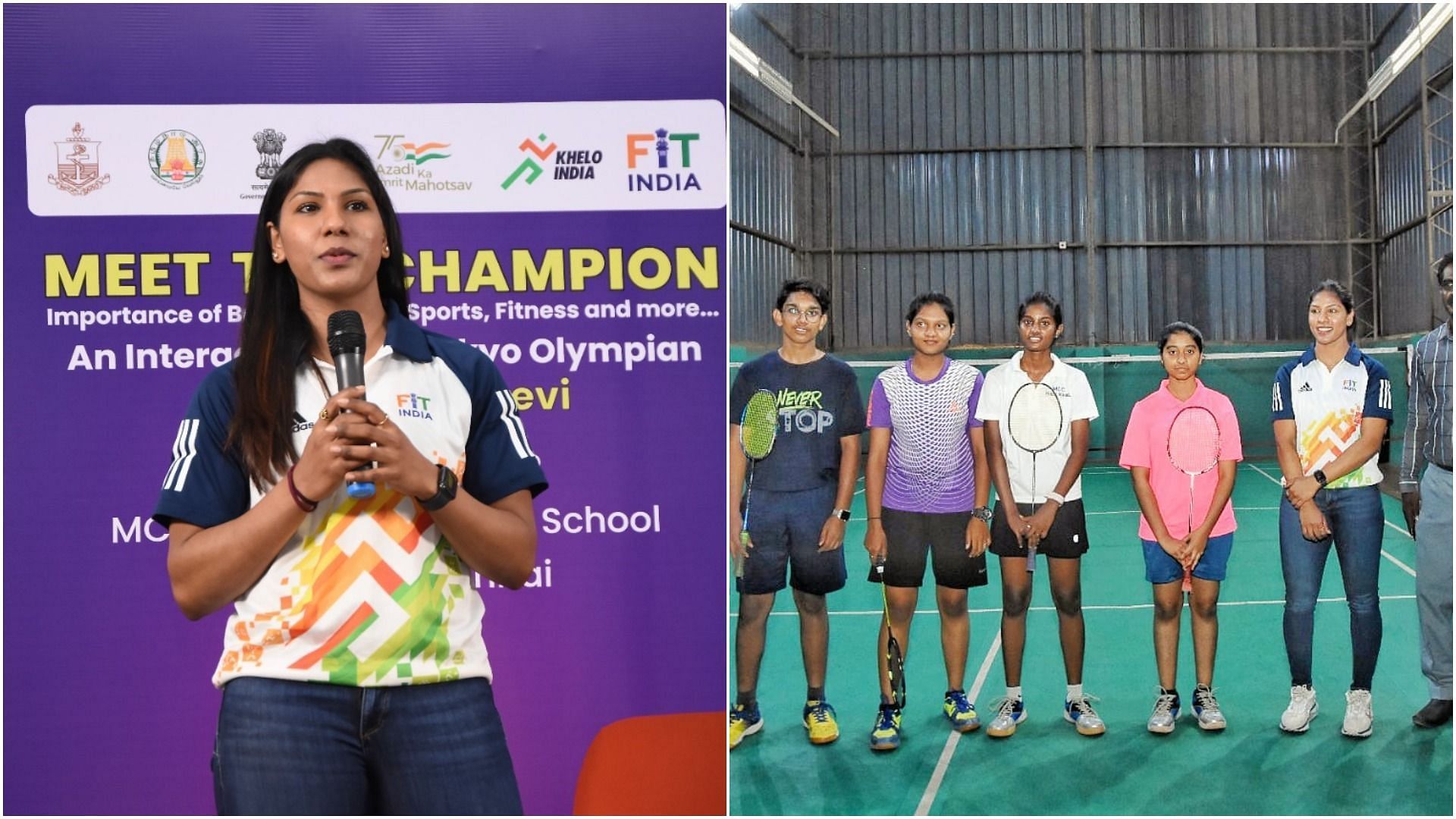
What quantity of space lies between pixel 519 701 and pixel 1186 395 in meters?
2.13

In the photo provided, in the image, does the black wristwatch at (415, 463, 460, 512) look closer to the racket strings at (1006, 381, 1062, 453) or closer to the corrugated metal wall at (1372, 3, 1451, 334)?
the racket strings at (1006, 381, 1062, 453)

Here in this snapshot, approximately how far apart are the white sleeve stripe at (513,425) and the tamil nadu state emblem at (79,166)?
1351 millimetres

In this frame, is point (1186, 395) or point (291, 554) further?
point (1186, 395)

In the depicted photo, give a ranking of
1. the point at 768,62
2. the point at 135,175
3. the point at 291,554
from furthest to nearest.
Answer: the point at 768,62
the point at 135,175
the point at 291,554

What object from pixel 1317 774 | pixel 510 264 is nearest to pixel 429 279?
pixel 510 264

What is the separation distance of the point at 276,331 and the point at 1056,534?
7.68 feet

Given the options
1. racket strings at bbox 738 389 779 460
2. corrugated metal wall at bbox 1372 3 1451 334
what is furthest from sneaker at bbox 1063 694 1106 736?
corrugated metal wall at bbox 1372 3 1451 334

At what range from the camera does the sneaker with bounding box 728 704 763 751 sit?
11.4ft

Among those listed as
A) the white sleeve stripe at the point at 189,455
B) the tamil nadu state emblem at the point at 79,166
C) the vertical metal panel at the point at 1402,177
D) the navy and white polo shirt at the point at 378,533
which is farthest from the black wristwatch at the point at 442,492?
the vertical metal panel at the point at 1402,177

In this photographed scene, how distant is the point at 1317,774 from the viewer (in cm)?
323

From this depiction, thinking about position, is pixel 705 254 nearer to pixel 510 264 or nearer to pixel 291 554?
pixel 510 264

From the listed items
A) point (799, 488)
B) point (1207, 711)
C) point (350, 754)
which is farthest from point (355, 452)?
point (1207, 711)

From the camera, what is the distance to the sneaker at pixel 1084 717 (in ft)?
11.4

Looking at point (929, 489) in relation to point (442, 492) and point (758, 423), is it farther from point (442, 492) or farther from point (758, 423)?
point (442, 492)
